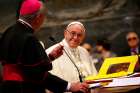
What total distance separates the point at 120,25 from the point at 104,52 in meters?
2.72

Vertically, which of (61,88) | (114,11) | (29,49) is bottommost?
(61,88)

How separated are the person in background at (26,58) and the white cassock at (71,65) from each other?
157 centimetres

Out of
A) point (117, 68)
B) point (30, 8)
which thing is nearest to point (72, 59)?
point (117, 68)

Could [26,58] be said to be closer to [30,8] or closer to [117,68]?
[30,8]

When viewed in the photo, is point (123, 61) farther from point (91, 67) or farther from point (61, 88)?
point (91, 67)

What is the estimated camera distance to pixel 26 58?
4012 mm

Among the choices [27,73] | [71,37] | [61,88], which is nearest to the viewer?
[27,73]

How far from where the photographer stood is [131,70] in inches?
173

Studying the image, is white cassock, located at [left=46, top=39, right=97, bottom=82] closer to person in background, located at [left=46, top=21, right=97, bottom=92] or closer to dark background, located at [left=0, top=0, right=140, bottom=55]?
person in background, located at [left=46, top=21, right=97, bottom=92]

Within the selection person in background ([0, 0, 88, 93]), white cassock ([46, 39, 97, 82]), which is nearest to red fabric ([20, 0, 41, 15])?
person in background ([0, 0, 88, 93])

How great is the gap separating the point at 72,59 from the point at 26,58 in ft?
6.52

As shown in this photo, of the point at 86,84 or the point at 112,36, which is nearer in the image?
the point at 86,84

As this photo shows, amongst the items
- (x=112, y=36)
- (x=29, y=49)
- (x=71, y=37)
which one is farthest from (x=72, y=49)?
(x=112, y=36)

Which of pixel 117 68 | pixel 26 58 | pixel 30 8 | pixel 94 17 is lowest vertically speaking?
pixel 117 68
